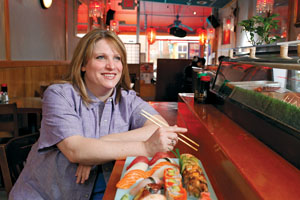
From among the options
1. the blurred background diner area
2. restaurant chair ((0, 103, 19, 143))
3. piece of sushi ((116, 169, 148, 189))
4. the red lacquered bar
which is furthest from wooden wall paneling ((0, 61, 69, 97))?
piece of sushi ((116, 169, 148, 189))

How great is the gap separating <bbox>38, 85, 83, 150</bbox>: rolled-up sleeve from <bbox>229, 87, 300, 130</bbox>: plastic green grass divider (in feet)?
3.26

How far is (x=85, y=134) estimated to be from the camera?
5.12 feet

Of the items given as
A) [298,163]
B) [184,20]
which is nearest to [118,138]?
[298,163]

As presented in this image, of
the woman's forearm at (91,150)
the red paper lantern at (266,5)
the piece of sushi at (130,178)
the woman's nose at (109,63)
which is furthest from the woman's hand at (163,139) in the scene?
the red paper lantern at (266,5)

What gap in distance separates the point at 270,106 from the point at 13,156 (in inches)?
57.6

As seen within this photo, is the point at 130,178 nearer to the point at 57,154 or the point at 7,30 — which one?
the point at 57,154

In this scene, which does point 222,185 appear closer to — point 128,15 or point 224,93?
point 224,93

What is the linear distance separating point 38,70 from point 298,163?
4.86m

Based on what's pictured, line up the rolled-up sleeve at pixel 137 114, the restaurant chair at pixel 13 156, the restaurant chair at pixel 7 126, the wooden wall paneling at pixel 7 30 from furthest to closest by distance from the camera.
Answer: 1. the wooden wall paneling at pixel 7 30
2. the restaurant chair at pixel 7 126
3. the rolled-up sleeve at pixel 137 114
4. the restaurant chair at pixel 13 156

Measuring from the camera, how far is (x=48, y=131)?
4.73 ft

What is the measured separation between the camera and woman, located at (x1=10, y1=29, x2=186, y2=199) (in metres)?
1.39

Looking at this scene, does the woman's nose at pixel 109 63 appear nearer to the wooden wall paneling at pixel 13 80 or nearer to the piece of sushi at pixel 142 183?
the piece of sushi at pixel 142 183

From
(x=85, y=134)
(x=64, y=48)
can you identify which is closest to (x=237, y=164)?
(x=85, y=134)

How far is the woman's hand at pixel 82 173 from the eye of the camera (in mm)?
1413
